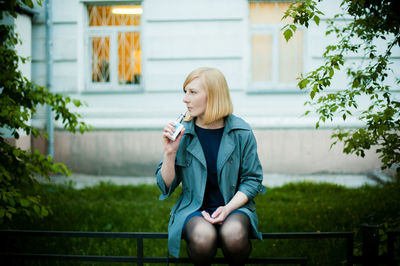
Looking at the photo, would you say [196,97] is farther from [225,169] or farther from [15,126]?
[15,126]

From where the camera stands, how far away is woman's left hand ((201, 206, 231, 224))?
8.18 ft

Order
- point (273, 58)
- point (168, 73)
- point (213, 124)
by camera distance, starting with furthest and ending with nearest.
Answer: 1. point (273, 58)
2. point (168, 73)
3. point (213, 124)

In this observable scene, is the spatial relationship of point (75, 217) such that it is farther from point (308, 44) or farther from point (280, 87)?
point (308, 44)

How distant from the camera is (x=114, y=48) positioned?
8125 mm

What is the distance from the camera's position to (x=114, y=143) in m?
7.81

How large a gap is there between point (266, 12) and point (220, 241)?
6.35 metres

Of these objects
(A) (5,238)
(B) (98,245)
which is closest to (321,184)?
(B) (98,245)

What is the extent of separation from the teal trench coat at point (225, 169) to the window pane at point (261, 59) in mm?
5488

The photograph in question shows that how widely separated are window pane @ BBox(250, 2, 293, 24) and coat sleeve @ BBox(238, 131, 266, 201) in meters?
5.71

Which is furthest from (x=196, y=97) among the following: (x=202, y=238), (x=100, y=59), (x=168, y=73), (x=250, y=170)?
(x=100, y=59)

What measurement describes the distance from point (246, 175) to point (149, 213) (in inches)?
109

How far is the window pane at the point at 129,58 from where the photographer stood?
8.07 metres

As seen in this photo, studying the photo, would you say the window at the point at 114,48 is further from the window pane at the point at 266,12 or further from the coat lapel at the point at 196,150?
the coat lapel at the point at 196,150

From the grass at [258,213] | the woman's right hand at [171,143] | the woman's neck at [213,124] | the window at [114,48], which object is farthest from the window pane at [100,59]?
the woman's right hand at [171,143]
